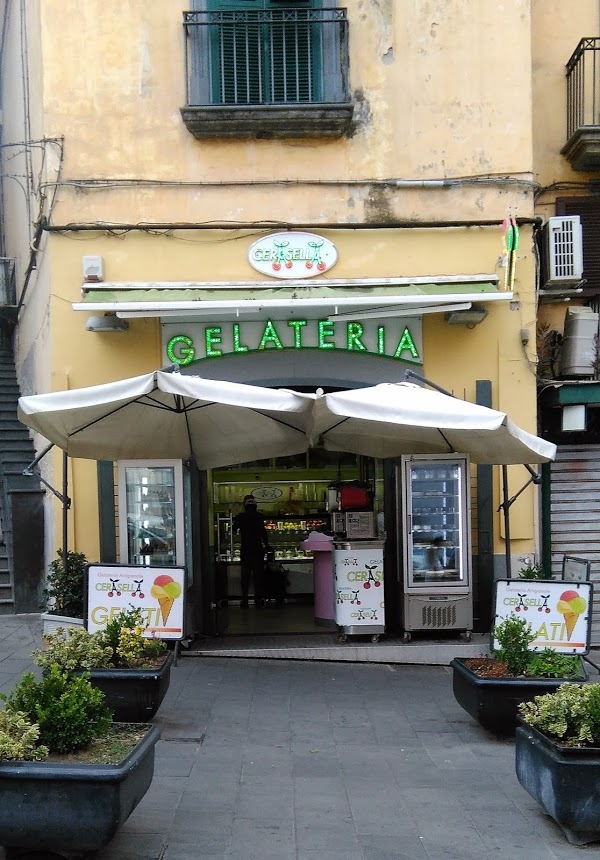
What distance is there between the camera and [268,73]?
10492 millimetres

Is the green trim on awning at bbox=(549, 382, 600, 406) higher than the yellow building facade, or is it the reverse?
the yellow building facade

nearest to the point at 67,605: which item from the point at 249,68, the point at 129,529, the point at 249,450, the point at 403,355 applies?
the point at 129,529

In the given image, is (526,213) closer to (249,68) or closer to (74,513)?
(249,68)

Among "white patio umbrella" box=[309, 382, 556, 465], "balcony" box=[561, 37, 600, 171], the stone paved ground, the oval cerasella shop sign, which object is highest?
"balcony" box=[561, 37, 600, 171]

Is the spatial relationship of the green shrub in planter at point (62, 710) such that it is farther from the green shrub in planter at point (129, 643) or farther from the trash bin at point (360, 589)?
the trash bin at point (360, 589)

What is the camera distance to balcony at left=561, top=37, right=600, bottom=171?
1091cm

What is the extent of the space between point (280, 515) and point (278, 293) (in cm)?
500

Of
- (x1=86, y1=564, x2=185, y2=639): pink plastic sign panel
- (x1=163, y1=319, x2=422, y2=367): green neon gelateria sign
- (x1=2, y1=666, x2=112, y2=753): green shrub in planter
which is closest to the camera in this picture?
(x1=2, y1=666, x2=112, y2=753): green shrub in planter

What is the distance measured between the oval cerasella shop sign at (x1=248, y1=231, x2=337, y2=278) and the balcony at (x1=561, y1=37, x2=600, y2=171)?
337cm

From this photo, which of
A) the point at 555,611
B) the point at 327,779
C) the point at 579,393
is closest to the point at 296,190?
the point at 579,393

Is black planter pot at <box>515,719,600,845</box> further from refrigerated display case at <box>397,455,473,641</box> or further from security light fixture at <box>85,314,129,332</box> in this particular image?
security light fixture at <box>85,314,129,332</box>

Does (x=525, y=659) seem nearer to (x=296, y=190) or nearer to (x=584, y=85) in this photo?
(x=296, y=190)

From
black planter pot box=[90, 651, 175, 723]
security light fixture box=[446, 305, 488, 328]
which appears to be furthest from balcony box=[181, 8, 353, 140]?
black planter pot box=[90, 651, 175, 723]

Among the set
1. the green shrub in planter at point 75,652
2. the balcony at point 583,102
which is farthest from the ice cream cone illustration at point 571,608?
the balcony at point 583,102
